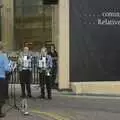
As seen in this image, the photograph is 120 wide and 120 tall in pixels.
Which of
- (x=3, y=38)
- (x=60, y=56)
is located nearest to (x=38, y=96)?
(x=60, y=56)

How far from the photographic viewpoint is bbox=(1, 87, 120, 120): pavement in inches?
531

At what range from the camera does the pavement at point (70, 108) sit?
13.5 meters

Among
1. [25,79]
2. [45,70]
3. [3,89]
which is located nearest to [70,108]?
[45,70]

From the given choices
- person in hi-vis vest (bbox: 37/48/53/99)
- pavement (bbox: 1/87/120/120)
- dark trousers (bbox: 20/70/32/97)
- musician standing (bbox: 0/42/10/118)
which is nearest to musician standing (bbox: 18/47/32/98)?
dark trousers (bbox: 20/70/32/97)

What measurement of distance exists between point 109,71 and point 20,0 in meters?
12.8

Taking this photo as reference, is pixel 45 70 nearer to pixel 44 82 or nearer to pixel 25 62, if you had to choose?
pixel 44 82

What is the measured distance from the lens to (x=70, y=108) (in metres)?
15.2

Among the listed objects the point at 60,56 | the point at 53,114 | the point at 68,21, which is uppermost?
the point at 68,21

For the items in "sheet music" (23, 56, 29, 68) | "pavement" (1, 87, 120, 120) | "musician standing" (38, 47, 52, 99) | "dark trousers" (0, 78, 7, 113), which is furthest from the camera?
"musician standing" (38, 47, 52, 99)

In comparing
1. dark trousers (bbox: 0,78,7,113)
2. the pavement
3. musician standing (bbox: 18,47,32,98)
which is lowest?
the pavement

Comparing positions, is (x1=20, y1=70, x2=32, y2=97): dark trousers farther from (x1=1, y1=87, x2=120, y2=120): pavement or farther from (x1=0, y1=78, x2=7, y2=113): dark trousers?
(x1=0, y1=78, x2=7, y2=113): dark trousers

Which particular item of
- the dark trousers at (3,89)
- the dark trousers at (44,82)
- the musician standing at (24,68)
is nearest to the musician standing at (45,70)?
the dark trousers at (44,82)

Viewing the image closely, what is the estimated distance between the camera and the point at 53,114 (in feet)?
45.6

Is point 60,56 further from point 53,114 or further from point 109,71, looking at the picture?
point 53,114
